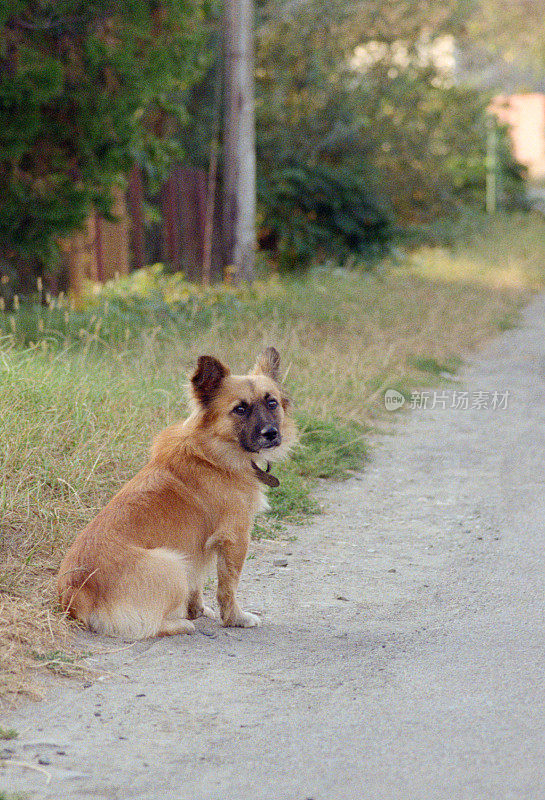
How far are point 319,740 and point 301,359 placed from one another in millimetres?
6125

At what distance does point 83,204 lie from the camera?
433 inches

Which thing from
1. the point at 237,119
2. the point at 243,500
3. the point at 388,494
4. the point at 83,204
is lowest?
the point at 388,494

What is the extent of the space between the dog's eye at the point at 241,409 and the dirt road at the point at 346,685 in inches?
36.2

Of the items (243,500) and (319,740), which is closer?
(319,740)

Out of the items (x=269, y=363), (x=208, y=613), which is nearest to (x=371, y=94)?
(x=269, y=363)

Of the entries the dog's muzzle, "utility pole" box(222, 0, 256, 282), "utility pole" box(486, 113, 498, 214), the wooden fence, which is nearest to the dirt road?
the dog's muzzle

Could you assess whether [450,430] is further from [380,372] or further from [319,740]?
[319,740]

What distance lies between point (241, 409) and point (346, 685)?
1.35 metres

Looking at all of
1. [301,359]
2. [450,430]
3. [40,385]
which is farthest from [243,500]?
[301,359]

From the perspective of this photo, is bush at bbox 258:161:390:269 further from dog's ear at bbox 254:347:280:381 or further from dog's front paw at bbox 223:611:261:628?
dog's front paw at bbox 223:611:261:628

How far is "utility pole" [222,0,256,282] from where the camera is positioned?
46.7 feet

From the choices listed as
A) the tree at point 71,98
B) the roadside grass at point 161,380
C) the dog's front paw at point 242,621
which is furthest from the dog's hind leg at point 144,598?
the tree at point 71,98

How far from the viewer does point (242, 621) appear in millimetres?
4473

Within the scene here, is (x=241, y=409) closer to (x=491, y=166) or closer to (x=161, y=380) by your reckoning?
(x=161, y=380)
